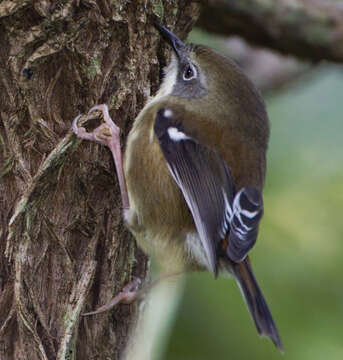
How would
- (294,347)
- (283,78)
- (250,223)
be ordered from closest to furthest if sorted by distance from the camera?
(250,223), (294,347), (283,78)

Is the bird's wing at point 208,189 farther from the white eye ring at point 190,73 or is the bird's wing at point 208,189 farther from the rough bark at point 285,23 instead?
the rough bark at point 285,23

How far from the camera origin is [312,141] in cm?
536

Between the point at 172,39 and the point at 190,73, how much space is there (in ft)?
1.37

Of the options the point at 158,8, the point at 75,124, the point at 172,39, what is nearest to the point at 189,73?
the point at 172,39

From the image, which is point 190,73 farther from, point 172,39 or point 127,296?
point 127,296

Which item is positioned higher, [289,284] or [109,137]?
[109,137]

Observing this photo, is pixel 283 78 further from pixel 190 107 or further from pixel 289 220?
pixel 190 107

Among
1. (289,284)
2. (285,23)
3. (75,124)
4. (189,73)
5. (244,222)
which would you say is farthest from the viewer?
(285,23)

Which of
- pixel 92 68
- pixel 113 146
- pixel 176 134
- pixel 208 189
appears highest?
pixel 92 68

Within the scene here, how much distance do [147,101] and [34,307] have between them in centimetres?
104

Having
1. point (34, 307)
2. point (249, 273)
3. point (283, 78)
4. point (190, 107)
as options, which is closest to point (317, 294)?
point (249, 273)

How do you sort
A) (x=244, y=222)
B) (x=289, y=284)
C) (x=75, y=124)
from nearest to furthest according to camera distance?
(x=75, y=124)
(x=244, y=222)
(x=289, y=284)

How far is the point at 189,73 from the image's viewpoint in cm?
359

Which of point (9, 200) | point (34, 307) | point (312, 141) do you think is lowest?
point (312, 141)
